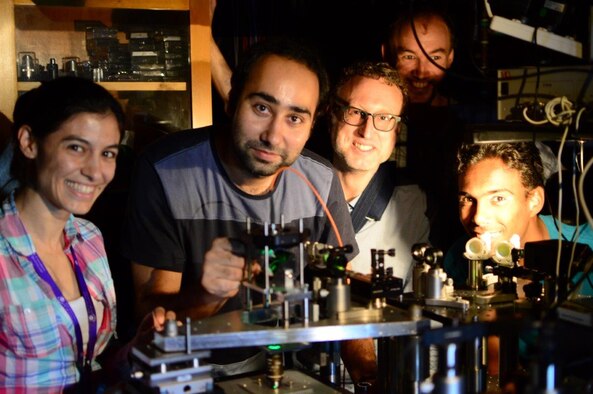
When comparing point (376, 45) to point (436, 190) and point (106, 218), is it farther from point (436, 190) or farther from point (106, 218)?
point (106, 218)

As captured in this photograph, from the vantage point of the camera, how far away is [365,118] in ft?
8.66

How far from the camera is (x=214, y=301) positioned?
1.81 meters

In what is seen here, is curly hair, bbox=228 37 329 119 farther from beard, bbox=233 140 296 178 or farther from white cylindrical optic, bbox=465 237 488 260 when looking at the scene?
white cylindrical optic, bbox=465 237 488 260

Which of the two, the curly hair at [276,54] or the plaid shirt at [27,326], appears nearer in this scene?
the plaid shirt at [27,326]

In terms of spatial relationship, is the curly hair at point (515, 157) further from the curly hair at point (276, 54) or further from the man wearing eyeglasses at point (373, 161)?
the curly hair at point (276, 54)

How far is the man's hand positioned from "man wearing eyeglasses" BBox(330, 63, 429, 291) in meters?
0.99

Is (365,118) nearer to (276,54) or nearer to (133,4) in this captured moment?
(276,54)

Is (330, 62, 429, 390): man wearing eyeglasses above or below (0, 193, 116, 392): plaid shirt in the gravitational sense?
above

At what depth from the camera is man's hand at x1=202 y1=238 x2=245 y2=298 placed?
63.1 inches

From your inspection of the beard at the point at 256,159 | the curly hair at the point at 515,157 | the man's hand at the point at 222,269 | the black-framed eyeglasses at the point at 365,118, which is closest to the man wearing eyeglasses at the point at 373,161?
the black-framed eyeglasses at the point at 365,118

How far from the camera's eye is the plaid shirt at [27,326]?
172 centimetres

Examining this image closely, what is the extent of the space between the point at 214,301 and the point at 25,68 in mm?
1511

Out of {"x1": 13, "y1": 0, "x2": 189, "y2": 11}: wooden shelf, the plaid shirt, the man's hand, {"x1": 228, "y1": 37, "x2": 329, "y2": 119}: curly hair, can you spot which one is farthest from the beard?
{"x1": 13, "y1": 0, "x2": 189, "y2": 11}: wooden shelf

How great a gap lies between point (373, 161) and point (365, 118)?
16 centimetres
